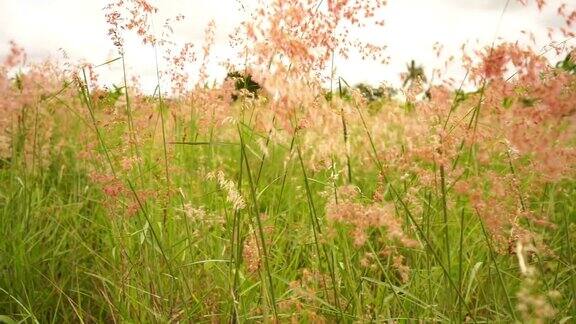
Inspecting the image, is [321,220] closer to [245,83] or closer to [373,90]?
[373,90]

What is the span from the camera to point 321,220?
286cm

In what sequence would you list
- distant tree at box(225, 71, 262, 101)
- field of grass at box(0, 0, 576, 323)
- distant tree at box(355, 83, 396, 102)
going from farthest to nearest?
distant tree at box(355, 83, 396, 102), distant tree at box(225, 71, 262, 101), field of grass at box(0, 0, 576, 323)

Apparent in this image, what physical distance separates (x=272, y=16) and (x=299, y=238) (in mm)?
1440

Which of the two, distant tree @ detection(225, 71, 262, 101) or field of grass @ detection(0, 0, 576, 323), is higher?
distant tree @ detection(225, 71, 262, 101)

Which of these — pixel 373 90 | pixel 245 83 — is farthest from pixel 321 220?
pixel 245 83

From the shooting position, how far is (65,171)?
4.33m

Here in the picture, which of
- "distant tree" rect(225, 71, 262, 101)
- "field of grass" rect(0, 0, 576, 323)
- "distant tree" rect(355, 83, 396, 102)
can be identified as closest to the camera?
"field of grass" rect(0, 0, 576, 323)

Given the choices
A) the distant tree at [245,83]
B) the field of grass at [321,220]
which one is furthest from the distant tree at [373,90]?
the distant tree at [245,83]

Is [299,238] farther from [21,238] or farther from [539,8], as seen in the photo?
[539,8]

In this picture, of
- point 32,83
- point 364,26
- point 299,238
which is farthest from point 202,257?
point 364,26

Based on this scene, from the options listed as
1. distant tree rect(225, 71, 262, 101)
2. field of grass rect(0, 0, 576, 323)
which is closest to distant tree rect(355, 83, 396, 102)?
field of grass rect(0, 0, 576, 323)

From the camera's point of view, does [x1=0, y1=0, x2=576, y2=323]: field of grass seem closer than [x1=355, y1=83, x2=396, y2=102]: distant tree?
Yes

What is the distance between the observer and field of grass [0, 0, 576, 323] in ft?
5.50

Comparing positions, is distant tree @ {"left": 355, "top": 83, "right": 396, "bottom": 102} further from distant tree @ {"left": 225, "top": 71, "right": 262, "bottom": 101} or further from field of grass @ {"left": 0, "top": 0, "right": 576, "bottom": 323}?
distant tree @ {"left": 225, "top": 71, "right": 262, "bottom": 101}
